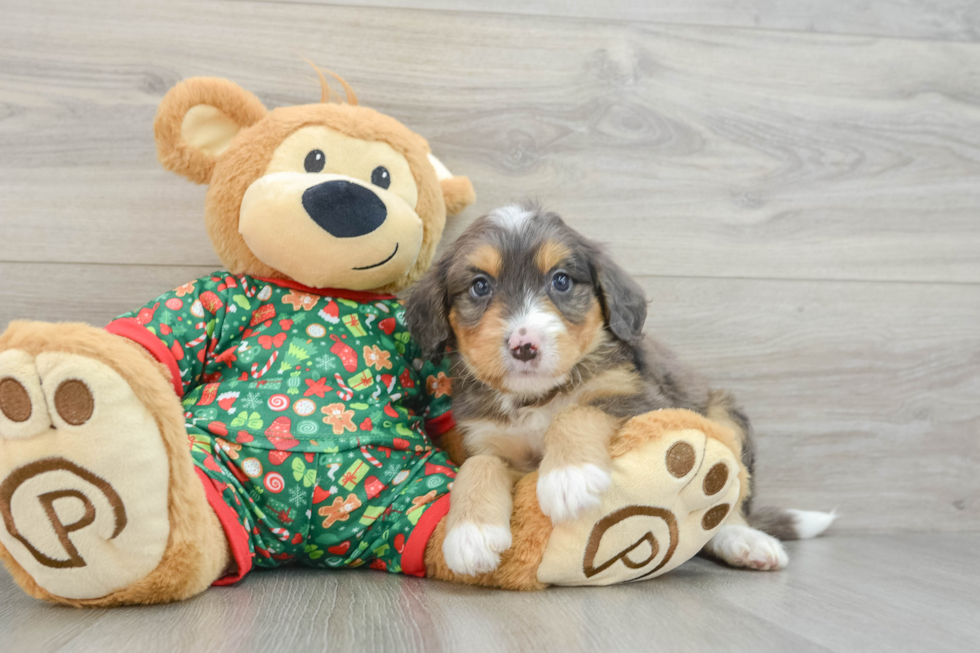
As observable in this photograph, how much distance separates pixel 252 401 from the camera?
1.77 metres

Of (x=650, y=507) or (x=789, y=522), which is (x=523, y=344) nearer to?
(x=650, y=507)

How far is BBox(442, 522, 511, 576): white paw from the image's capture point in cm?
154

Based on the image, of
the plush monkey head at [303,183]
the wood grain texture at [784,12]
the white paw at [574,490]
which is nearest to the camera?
the white paw at [574,490]

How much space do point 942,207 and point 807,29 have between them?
2.69 ft

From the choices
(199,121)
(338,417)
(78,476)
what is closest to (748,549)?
(338,417)

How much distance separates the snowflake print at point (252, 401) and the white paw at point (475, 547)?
0.58 meters

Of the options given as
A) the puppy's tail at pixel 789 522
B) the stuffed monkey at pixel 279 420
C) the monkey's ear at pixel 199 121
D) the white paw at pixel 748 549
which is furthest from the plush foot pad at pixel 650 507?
the monkey's ear at pixel 199 121

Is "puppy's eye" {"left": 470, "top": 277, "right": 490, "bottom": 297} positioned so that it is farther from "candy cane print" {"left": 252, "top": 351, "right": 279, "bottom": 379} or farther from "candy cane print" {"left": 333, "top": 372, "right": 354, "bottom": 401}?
"candy cane print" {"left": 252, "top": 351, "right": 279, "bottom": 379}

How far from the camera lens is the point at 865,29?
8.61ft

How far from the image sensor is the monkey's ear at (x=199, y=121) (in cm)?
192

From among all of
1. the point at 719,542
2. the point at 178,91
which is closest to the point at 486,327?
the point at 719,542

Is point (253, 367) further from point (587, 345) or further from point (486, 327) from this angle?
point (587, 345)

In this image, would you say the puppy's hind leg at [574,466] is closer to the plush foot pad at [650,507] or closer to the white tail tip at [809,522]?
the plush foot pad at [650,507]

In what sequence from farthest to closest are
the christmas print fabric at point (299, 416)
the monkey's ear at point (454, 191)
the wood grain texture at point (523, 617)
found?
the monkey's ear at point (454, 191), the christmas print fabric at point (299, 416), the wood grain texture at point (523, 617)
